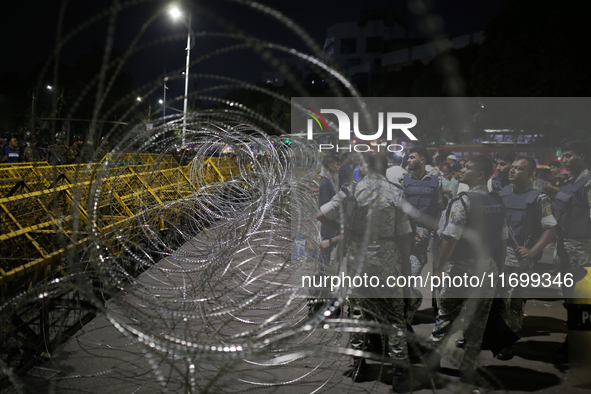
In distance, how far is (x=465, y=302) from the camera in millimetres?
4156

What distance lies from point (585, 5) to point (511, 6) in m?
3.75

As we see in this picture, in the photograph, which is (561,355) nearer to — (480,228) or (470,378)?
(470,378)

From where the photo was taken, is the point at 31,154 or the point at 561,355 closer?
the point at 561,355

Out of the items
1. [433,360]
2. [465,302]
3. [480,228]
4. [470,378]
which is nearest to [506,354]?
[470,378]

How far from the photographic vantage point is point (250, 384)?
3.96 m

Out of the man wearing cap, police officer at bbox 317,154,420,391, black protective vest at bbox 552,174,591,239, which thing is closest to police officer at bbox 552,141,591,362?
black protective vest at bbox 552,174,591,239

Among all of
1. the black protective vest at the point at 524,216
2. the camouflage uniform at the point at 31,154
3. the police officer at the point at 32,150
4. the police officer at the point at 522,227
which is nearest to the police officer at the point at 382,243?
the police officer at the point at 522,227

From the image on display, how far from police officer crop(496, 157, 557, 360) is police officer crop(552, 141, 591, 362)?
30cm

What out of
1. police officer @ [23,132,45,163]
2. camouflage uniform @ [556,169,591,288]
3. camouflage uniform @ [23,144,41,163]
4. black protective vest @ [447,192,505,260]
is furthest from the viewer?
camouflage uniform @ [23,144,41,163]

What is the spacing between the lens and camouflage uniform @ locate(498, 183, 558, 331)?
4794 millimetres

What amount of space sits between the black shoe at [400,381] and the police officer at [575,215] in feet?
7.25

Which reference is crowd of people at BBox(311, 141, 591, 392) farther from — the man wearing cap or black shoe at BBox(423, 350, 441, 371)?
the man wearing cap

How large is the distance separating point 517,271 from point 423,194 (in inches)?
59.6

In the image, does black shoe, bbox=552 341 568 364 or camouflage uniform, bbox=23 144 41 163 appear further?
camouflage uniform, bbox=23 144 41 163
